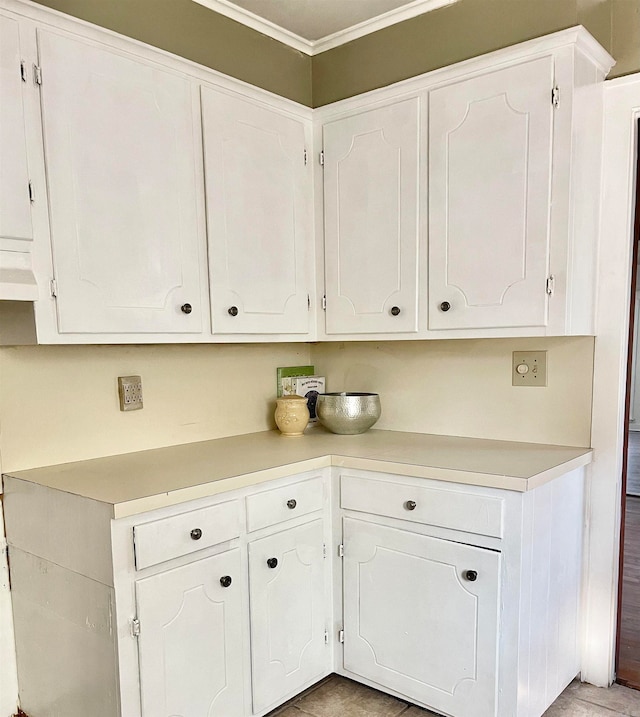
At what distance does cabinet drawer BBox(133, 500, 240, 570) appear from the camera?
141cm

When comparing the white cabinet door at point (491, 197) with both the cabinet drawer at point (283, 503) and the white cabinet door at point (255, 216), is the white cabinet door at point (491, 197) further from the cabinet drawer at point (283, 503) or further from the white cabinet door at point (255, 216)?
the cabinet drawer at point (283, 503)

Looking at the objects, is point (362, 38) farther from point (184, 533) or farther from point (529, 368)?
point (184, 533)

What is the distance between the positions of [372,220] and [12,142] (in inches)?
46.4

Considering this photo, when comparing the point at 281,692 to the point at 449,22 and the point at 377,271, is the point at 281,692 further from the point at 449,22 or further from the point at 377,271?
the point at 449,22

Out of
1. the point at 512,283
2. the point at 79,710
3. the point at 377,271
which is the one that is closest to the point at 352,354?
the point at 377,271

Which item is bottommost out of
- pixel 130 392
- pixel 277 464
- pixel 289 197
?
pixel 277 464

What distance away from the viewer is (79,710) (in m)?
1.51

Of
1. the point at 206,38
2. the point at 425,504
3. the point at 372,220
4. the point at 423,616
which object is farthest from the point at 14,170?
the point at 423,616

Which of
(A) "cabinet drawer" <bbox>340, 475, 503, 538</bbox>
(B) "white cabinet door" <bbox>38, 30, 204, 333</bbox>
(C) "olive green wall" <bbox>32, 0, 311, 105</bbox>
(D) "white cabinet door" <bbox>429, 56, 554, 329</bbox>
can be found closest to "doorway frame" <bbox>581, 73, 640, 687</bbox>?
(D) "white cabinet door" <bbox>429, 56, 554, 329</bbox>

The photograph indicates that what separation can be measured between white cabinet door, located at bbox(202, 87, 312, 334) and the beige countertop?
1.43ft

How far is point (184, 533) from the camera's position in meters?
1.50

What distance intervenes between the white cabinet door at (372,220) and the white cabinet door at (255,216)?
0.12 metres

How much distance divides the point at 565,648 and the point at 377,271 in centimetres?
142

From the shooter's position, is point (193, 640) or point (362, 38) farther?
A: point (362, 38)
